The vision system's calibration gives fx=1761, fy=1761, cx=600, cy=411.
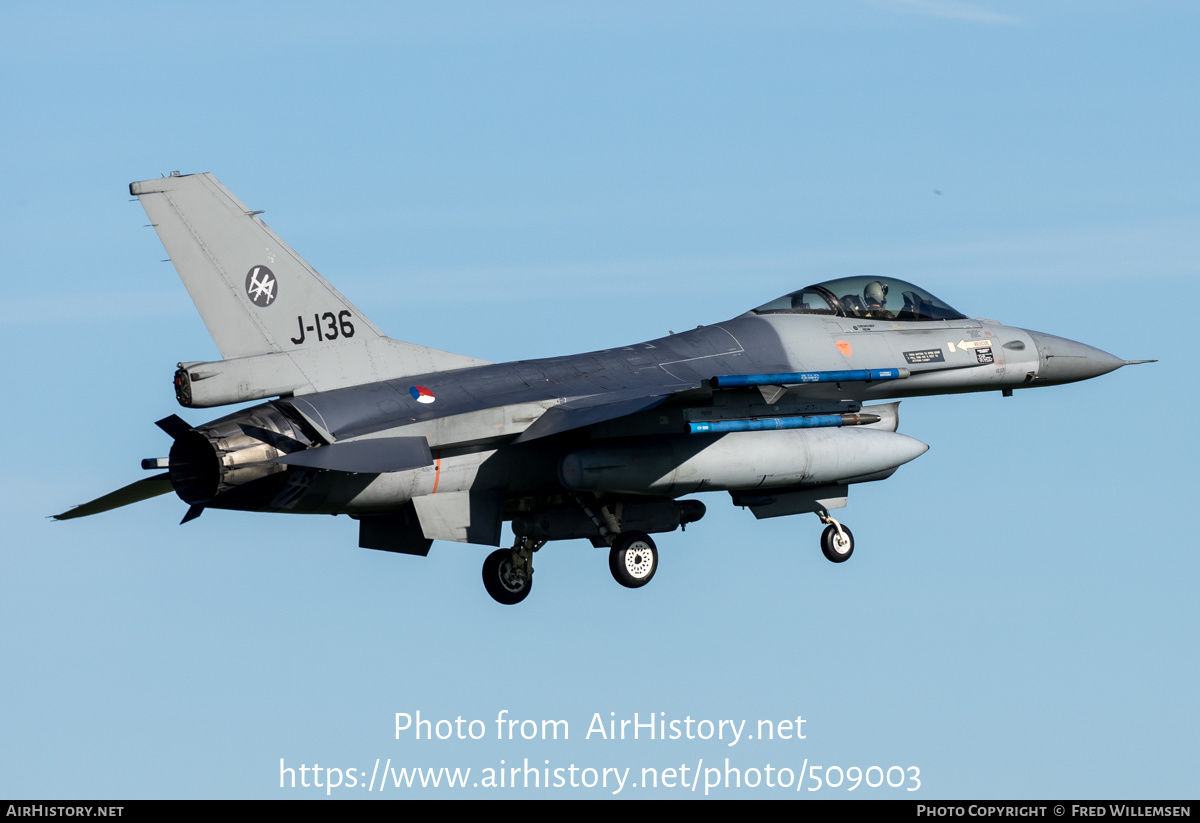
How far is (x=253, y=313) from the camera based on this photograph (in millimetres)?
17375

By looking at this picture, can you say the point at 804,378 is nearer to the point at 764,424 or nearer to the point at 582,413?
the point at 764,424

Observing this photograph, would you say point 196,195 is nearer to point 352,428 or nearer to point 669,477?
point 352,428

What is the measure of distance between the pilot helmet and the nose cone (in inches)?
78.2

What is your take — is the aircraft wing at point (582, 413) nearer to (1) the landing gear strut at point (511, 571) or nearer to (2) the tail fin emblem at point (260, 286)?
(1) the landing gear strut at point (511, 571)

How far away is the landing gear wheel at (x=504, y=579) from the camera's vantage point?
62.8ft

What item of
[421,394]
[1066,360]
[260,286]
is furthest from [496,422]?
[1066,360]

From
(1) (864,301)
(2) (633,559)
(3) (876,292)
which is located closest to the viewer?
(2) (633,559)

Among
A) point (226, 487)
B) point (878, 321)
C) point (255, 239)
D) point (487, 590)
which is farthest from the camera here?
point (878, 321)

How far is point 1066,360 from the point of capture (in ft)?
71.4

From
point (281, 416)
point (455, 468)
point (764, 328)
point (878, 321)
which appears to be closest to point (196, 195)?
point (281, 416)

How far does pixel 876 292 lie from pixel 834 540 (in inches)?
119

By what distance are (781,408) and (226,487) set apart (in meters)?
6.31

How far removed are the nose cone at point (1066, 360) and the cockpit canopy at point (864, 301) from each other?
1.14m

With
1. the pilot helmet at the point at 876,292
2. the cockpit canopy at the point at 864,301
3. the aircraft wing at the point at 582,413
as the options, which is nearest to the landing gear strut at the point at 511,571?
the aircraft wing at the point at 582,413
